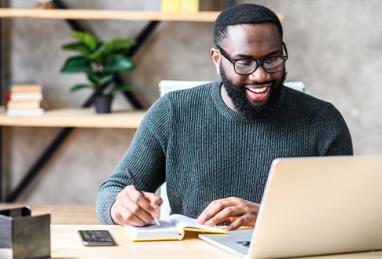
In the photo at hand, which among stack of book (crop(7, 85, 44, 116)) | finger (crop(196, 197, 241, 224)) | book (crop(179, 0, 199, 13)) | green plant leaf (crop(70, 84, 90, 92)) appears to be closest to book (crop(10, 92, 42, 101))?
stack of book (crop(7, 85, 44, 116))

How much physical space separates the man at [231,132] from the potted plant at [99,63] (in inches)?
50.9

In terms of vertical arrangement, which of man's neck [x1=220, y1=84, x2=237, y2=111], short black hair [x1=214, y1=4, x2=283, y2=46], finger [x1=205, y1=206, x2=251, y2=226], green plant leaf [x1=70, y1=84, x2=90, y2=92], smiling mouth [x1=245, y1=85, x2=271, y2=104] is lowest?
green plant leaf [x1=70, y1=84, x2=90, y2=92]

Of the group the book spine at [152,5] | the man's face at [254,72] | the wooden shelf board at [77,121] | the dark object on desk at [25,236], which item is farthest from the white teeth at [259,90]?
the book spine at [152,5]

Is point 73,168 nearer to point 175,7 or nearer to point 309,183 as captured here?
point 175,7

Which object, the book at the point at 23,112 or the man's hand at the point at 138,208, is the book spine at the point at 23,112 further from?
the man's hand at the point at 138,208

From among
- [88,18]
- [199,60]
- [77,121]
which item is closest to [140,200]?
Result: [77,121]

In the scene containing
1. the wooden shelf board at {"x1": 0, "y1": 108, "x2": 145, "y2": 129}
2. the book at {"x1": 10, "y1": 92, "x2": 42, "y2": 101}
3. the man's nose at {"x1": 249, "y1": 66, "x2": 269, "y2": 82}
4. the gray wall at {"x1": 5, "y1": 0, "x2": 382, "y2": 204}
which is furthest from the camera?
the gray wall at {"x1": 5, "y1": 0, "x2": 382, "y2": 204}

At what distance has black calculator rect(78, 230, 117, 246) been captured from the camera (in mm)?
1632

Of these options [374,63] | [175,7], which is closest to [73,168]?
[175,7]

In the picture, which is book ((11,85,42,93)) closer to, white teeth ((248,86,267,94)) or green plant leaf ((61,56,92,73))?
green plant leaf ((61,56,92,73))

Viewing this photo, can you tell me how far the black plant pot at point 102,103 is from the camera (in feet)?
11.5

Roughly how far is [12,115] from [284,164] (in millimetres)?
2224

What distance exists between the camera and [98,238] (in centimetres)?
166

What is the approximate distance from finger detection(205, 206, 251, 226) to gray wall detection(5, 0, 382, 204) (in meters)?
2.00
